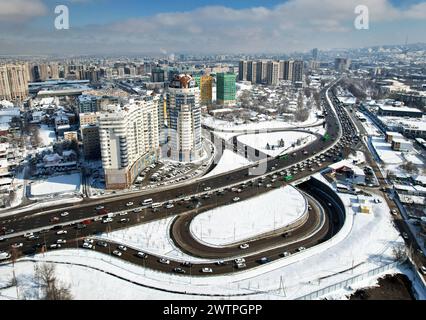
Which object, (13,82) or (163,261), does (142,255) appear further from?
(13,82)

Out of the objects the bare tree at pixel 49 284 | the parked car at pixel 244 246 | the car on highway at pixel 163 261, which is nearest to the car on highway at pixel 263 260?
the parked car at pixel 244 246

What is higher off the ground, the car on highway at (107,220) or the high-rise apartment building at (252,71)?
the high-rise apartment building at (252,71)

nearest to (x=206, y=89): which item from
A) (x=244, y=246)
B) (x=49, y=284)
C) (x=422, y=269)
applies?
(x=244, y=246)

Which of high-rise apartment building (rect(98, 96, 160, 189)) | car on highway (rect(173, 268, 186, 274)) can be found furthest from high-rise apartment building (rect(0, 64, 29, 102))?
car on highway (rect(173, 268, 186, 274))

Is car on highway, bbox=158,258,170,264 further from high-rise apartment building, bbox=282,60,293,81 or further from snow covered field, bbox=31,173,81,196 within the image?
high-rise apartment building, bbox=282,60,293,81

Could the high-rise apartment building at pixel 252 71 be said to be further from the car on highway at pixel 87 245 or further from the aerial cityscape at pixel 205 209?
the car on highway at pixel 87 245

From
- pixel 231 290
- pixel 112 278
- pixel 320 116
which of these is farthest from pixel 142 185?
pixel 320 116

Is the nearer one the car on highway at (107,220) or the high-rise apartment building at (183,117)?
the car on highway at (107,220)
